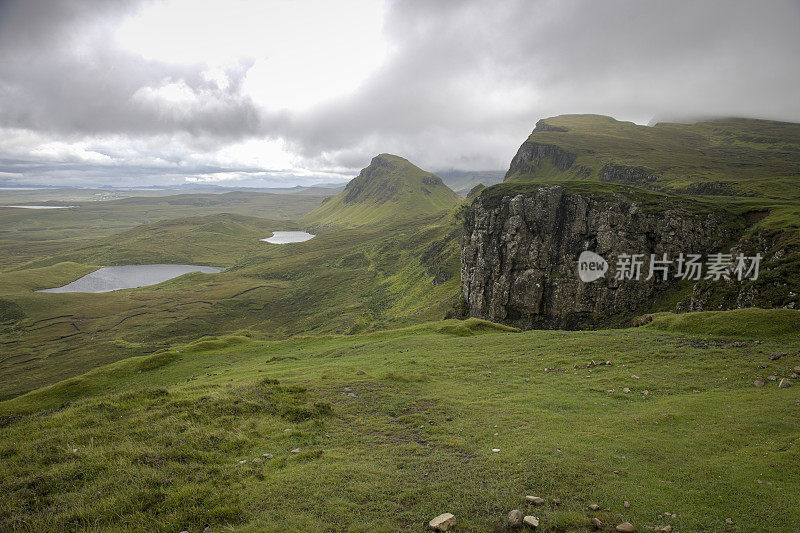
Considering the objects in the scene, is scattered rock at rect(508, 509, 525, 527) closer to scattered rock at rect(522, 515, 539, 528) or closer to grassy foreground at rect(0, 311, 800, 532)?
scattered rock at rect(522, 515, 539, 528)

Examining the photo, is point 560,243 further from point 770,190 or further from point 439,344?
point 770,190

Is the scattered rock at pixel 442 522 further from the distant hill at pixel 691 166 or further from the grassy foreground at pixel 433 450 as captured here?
the distant hill at pixel 691 166

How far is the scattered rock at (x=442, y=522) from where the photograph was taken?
32.4 feet

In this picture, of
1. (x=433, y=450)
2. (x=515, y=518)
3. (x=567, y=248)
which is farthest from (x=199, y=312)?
(x=515, y=518)

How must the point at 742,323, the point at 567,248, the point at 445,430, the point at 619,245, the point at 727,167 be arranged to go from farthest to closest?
1. the point at 727,167
2. the point at 567,248
3. the point at 619,245
4. the point at 742,323
5. the point at 445,430

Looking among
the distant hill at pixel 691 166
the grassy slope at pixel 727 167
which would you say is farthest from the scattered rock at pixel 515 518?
the distant hill at pixel 691 166

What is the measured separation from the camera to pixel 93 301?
166 meters

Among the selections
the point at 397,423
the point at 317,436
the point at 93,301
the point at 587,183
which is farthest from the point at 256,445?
the point at 93,301

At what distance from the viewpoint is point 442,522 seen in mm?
9969

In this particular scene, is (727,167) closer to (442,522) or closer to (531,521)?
(531,521)

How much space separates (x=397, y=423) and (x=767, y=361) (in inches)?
993

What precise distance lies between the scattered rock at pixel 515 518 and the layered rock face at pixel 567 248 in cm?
6871

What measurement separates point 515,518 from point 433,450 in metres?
5.79

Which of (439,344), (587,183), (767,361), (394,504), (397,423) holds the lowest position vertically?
(439,344)
